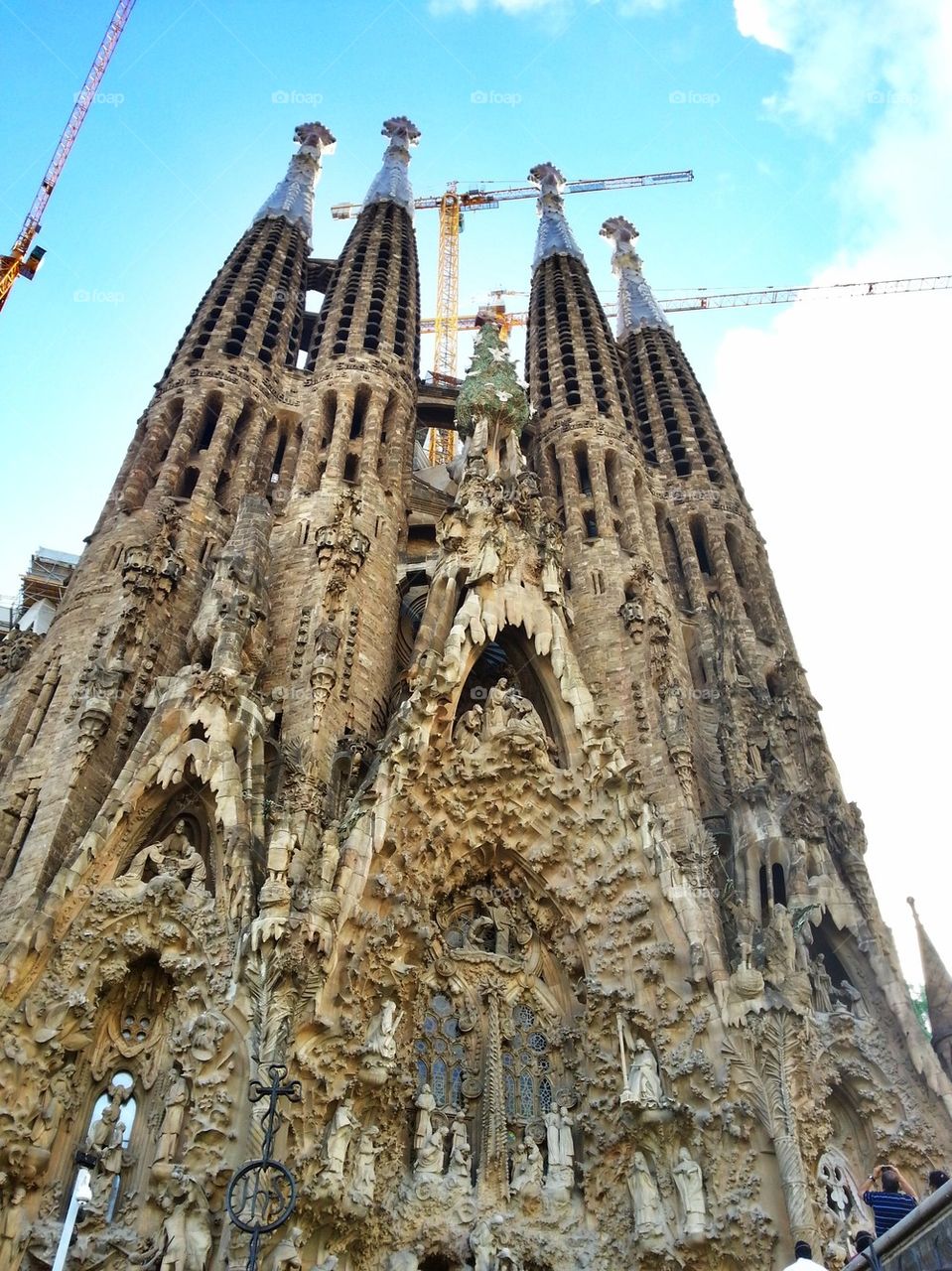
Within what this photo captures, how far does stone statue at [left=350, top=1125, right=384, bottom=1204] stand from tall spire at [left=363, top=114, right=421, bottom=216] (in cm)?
2653

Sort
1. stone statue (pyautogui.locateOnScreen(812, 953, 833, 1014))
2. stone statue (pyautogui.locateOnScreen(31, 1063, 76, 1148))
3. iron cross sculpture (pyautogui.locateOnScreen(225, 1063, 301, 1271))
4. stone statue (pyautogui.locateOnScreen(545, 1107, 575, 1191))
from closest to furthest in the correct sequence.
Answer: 1. iron cross sculpture (pyautogui.locateOnScreen(225, 1063, 301, 1271))
2. stone statue (pyautogui.locateOnScreen(31, 1063, 76, 1148))
3. stone statue (pyautogui.locateOnScreen(545, 1107, 575, 1191))
4. stone statue (pyautogui.locateOnScreen(812, 953, 833, 1014))

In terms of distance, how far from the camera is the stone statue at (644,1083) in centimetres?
1200

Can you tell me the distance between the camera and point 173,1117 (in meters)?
10.9

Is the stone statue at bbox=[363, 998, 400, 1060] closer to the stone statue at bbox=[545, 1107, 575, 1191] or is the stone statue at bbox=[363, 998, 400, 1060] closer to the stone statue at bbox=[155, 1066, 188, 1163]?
the stone statue at bbox=[155, 1066, 188, 1163]

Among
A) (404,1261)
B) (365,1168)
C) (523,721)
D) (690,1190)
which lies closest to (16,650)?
(523,721)

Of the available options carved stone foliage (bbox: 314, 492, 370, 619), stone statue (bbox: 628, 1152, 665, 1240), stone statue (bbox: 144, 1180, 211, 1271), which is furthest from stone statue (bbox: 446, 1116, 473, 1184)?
carved stone foliage (bbox: 314, 492, 370, 619)

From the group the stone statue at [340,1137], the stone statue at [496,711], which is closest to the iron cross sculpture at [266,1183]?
the stone statue at [340,1137]

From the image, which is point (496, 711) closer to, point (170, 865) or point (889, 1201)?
→ point (170, 865)

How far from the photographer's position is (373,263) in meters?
27.4

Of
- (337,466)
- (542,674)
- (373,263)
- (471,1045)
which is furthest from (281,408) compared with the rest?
(471,1045)

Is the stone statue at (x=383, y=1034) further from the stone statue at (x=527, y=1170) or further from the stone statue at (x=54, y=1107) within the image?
the stone statue at (x=54, y=1107)

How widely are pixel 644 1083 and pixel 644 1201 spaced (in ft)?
4.04

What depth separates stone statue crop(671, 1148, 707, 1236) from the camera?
1132cm

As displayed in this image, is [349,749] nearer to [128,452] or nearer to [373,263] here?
[128,452]
